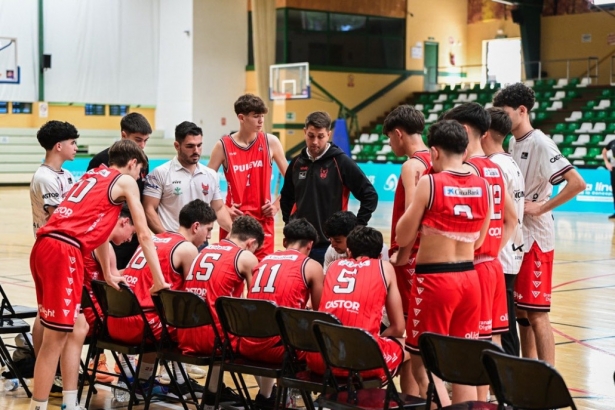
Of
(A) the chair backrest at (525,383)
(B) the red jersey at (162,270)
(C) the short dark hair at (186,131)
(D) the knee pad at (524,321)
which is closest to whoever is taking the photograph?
(A) the chair backrest at (525,383)

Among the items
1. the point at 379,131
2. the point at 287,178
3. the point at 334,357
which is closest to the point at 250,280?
the point at 334,357

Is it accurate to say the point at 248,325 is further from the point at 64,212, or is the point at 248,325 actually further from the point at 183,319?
the point at 64,212

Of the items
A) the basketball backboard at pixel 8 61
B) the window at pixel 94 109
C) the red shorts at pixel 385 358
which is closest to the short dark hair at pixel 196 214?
the red shorts at pixel 385 358

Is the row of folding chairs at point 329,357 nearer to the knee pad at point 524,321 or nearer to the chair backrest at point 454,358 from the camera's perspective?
the chair backrest at point 454,358

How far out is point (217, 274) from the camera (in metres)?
5.53

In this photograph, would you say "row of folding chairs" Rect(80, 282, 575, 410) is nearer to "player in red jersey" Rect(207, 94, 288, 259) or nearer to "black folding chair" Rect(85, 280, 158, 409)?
"black folding chair" Rect(85, 280, 158, 409)

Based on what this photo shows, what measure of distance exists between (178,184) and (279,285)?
1918mm

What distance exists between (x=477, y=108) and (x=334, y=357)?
1749mm

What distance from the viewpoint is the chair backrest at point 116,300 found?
5445 mm

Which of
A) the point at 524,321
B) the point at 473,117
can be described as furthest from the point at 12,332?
the point at 524,321

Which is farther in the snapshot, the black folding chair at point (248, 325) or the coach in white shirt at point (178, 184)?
the coach in white shirt at point (178, 184)

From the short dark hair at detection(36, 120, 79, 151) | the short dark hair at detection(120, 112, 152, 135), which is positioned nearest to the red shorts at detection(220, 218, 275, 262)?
the short dark hair at detection(120, 112, 152, 135)

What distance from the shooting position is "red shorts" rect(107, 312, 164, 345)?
18.6 ft

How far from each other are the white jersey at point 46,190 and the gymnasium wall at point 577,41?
25444 millimetres
